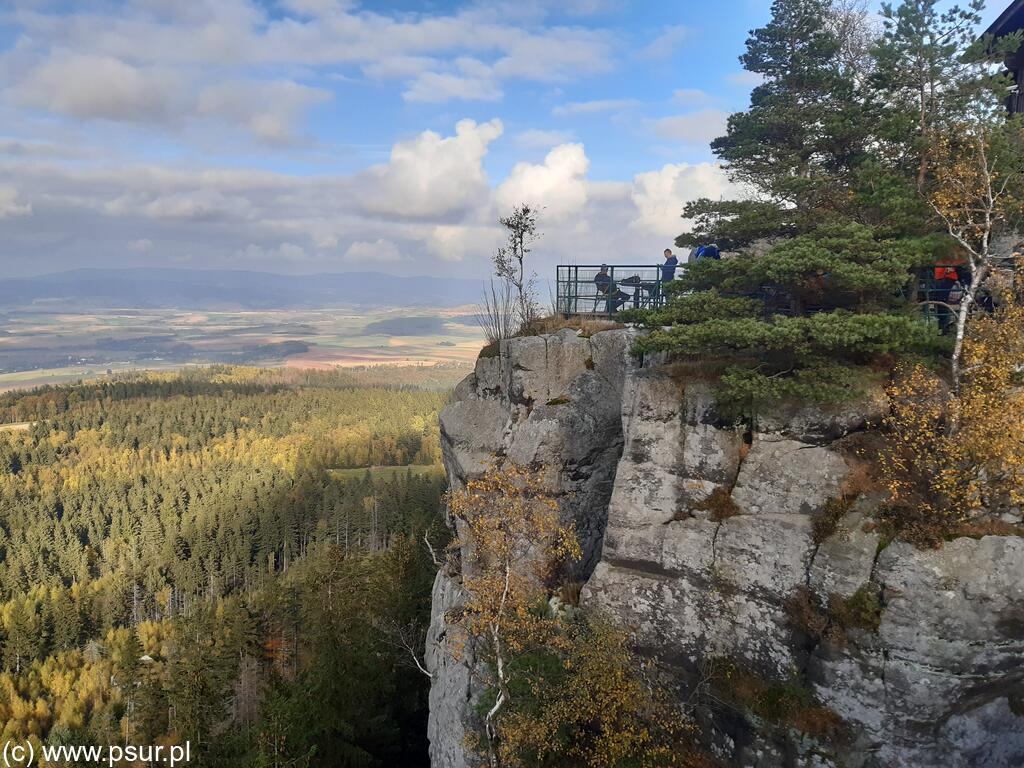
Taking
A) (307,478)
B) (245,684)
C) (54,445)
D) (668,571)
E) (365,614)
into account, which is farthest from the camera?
(54,445)

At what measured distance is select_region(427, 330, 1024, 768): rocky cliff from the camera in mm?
14094

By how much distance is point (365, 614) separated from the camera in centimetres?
3778

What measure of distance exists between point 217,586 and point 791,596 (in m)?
104

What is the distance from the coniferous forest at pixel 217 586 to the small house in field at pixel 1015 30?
43.4 meters

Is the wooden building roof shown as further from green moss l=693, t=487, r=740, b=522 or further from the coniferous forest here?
the coniferous forest

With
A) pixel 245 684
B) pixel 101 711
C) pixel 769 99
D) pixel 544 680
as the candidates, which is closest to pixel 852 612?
pixel 544 680

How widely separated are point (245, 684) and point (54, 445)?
165408 mm

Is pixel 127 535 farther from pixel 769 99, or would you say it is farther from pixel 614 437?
pixel 769 99

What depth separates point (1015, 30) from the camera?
27.3 metres

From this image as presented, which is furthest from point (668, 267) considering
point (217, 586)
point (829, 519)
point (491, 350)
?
point (217, 586)

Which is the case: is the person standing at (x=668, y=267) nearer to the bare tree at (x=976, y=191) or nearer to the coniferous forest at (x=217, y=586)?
the bare tree at (x=976, y=191)

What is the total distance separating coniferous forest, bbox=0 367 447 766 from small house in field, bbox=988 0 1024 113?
142 ft

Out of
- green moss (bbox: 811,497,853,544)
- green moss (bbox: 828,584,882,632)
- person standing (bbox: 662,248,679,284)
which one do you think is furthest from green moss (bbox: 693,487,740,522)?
person standing (bbox: 662,248,679,284)

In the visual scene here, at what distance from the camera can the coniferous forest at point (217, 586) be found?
31578 mm
